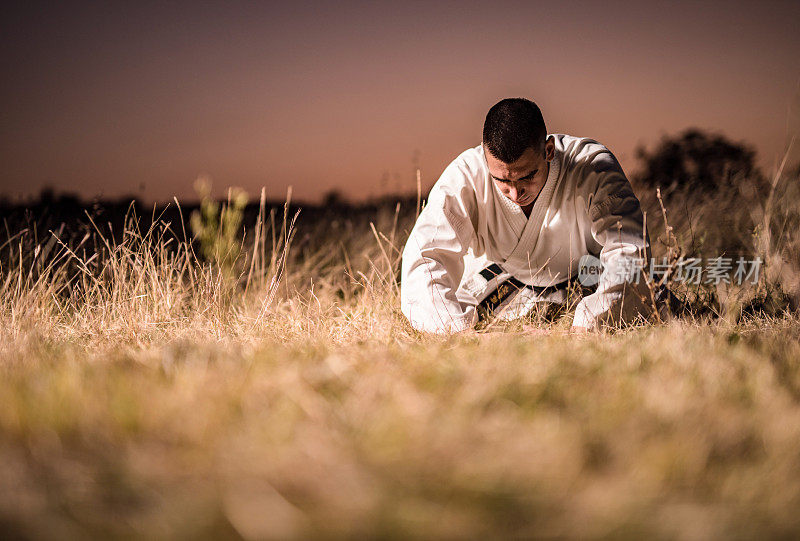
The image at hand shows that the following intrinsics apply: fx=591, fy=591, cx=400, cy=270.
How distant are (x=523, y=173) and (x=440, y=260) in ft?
1.99

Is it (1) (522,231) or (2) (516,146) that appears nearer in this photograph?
(2) (516,146)

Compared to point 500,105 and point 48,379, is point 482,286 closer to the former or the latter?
point 500,105

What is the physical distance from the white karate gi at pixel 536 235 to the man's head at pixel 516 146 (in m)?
0.15

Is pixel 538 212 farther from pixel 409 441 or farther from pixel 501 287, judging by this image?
pixel 409 441

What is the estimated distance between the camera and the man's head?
2.82 m

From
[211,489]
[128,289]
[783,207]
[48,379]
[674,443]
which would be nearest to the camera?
[211,489]

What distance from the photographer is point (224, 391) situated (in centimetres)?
147

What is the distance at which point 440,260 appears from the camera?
308 centimetres

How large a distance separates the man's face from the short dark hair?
1.3 inches

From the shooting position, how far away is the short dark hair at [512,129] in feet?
9.23

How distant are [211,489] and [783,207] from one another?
14.3 feet

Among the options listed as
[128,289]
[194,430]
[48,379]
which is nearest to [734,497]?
[194,430]

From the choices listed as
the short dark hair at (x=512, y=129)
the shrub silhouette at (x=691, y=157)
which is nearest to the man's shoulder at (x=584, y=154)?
the short dark hair at (x=512, y=129)
